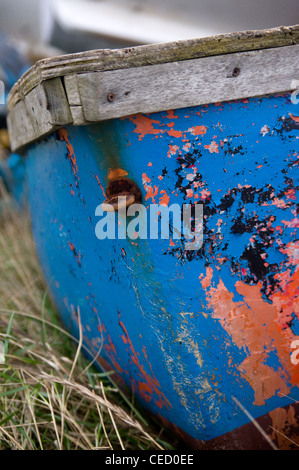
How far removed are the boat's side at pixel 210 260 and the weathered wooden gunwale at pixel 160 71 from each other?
0.04 m

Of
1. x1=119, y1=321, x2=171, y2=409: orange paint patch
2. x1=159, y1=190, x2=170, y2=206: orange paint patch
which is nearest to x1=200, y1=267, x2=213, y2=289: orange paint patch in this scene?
x1=159, y1=190, x2=170, y2=206: orange paint patch

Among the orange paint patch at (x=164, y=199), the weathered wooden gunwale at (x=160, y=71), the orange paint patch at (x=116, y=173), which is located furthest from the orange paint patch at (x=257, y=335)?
the weathered wooden gunwale at (x=160, y=71)

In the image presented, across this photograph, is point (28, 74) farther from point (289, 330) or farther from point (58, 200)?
point (289, 330)

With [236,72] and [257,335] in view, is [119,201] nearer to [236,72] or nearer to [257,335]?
[236,72]

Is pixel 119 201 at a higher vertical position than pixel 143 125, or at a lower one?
lower

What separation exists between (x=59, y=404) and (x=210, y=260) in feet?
2.13

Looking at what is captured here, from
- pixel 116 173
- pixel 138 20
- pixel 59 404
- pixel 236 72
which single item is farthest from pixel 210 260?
pixel 138 20

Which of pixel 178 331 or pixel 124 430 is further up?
pixel 178 331

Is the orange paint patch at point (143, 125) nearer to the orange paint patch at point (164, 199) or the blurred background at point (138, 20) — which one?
the orange paint patch at point (164, 199)

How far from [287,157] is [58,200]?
68cm

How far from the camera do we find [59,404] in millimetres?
1213

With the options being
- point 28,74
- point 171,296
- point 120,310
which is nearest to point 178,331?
point 171,296

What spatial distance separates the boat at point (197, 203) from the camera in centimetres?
85

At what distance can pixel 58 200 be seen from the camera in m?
1.26
